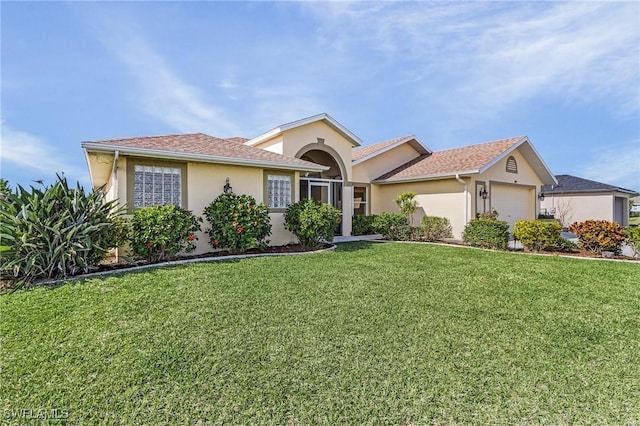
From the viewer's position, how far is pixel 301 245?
12492 mm

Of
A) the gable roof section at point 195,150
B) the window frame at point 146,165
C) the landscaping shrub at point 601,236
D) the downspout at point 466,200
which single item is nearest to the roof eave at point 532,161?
the downspout at point 466,200

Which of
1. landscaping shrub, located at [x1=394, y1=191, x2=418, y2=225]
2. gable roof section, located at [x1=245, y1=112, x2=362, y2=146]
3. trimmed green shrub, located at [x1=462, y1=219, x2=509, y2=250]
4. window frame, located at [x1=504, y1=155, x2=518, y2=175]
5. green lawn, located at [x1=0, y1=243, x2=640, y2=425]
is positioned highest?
gable roof section, located at [x1=245, y1=112, x2=362, y2=146]

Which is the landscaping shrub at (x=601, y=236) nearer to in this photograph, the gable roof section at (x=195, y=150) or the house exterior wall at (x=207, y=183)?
the gable roof section at (x=195, y=150)

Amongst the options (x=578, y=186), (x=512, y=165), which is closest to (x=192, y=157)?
(x=512, y=165)

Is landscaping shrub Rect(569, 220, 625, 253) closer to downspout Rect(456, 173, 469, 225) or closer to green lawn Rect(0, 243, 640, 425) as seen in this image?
green lawn Rect(0, 243, 640, 425)

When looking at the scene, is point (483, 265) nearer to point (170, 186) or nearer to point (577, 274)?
point (577, 274)

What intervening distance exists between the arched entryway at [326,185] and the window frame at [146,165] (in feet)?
21.0

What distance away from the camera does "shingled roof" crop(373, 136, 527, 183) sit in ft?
51.3

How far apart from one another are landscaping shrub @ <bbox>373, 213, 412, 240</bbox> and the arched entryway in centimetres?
228

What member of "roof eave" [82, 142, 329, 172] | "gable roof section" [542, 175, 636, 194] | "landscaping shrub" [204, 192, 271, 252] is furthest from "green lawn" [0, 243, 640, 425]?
"gable roof section" [542, 175, 636, 194]

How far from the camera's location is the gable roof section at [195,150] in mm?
9289

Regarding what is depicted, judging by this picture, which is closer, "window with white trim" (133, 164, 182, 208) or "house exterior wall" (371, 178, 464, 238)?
"window with white trim" (133, 164, 182, 208)

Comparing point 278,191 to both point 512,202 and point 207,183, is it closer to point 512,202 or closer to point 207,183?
point 207,183

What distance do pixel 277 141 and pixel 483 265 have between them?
1022 cm
